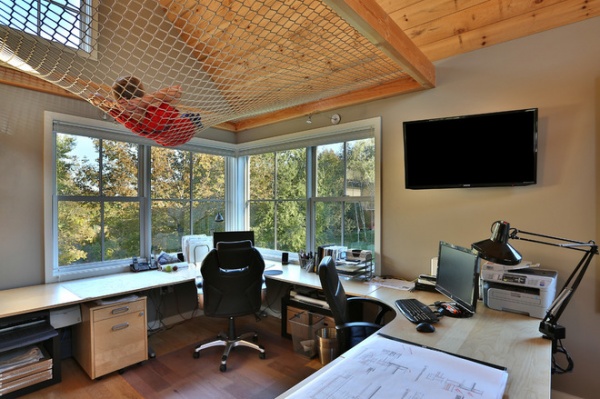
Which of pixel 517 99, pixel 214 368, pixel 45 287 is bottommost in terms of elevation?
pixel 214 368

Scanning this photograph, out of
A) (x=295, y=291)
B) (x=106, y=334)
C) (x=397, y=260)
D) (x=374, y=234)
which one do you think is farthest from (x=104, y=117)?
(x=397, y=260)

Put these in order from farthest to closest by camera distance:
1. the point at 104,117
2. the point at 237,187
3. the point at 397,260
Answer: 1. the point at 237,187
2. the point at 104,117
3. the point at 397,260

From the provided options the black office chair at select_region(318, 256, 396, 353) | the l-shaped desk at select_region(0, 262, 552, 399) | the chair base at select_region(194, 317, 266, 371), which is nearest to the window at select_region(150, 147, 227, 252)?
the l-shaped desk at select_region(0, 262, 552, 399)

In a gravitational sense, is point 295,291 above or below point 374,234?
below

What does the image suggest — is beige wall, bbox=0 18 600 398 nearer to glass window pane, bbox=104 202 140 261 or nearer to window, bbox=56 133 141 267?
window, bbox=56 133 141 267

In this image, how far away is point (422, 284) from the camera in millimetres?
2447

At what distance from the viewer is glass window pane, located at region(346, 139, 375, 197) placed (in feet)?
10.4

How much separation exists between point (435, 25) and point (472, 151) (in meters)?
1.03

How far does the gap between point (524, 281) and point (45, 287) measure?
3.64 metres

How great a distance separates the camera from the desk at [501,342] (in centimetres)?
115

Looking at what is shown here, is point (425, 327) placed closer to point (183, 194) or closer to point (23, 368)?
point (23, 368)

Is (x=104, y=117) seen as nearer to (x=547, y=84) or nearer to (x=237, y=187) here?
(x=237, y=187)

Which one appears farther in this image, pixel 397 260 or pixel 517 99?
pixel 397 260

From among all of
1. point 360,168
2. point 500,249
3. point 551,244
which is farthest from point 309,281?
point 551,244
